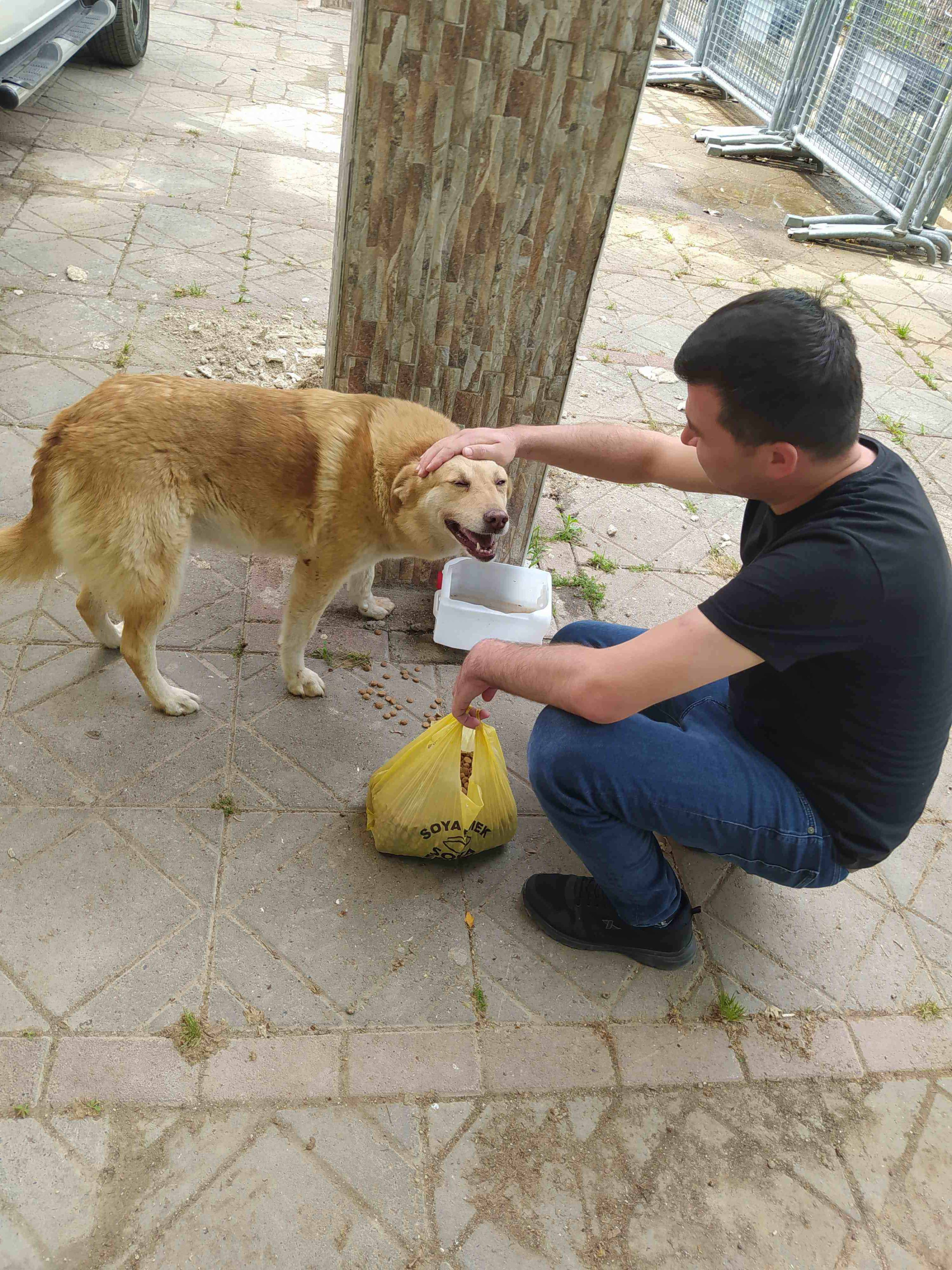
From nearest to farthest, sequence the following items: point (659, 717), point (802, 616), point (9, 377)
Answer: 1. point (802, 616)
2. point (659, 717)
3. point (9, 377)

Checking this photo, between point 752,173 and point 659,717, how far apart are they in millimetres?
10093

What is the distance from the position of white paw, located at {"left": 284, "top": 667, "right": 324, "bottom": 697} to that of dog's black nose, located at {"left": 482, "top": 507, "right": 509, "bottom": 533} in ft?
3.35

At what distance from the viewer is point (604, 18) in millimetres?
2955

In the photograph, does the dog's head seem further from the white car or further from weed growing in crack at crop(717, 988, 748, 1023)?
the white car

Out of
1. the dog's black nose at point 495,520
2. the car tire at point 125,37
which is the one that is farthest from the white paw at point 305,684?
the car tire at point 125,37

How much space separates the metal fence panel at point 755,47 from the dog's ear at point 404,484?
36.4 feet

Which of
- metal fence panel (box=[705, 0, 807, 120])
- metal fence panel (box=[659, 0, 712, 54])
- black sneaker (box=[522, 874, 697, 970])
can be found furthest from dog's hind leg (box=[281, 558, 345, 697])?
metal fence panel (box=[659, 0, 712, 54])

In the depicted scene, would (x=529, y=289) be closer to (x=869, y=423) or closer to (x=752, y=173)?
(x=869, y=423)

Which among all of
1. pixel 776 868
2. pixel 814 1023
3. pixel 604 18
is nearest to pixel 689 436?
pixel 776 868

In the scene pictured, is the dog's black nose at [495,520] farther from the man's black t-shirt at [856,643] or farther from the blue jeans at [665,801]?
the man's black t-shirt at [856,643]

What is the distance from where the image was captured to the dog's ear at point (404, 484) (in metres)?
3.01

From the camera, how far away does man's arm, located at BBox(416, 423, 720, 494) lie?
310 centimetres

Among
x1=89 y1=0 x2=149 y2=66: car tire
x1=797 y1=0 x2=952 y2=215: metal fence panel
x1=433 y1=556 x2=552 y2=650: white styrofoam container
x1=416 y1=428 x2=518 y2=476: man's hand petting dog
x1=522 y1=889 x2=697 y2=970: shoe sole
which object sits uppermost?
x1=797 y1=0 x2=952 y2=215: metal fence panel

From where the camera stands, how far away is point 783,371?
2035 millimetres
